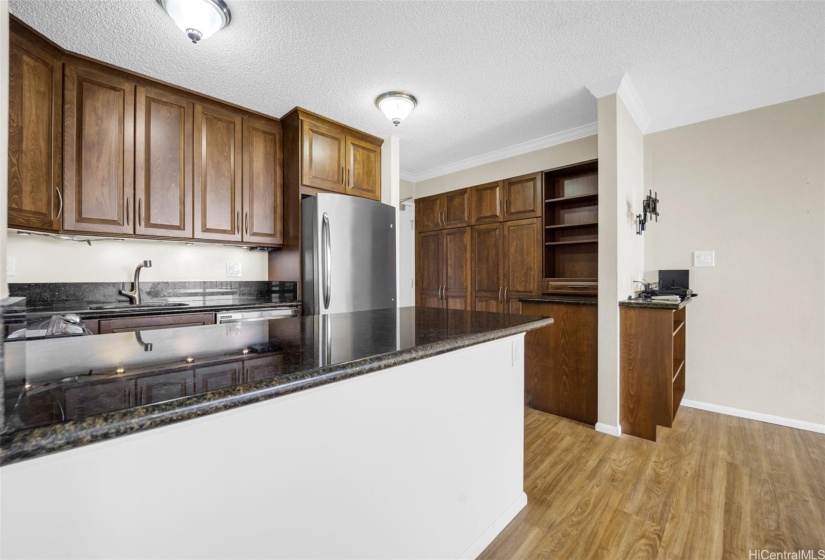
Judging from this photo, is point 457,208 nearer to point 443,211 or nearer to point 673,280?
point 443,211

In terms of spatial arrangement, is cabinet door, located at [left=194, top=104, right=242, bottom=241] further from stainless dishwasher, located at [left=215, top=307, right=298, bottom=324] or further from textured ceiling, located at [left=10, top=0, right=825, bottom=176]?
stainless dishwasher, located at [left=215, top=307, right=298, bottom=324]

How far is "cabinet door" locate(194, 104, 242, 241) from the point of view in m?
2.63

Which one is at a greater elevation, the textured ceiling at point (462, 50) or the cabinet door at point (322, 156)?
the textured ceiling at point (462, 50)

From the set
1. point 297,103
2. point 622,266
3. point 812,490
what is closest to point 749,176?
point 622,266

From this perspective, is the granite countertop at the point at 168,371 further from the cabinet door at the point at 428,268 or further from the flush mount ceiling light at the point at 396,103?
Answer: the cabinet door at the point at 428,268

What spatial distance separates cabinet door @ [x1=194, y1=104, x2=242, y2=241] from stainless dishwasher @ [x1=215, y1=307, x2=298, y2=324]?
645 mm

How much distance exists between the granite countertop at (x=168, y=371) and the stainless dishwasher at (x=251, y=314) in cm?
137

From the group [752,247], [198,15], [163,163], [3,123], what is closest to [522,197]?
[752,247]

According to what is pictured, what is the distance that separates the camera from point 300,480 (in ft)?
2.63

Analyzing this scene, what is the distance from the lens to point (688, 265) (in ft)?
9.70

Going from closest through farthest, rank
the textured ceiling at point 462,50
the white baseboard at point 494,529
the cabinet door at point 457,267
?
the white baseboard at point 494,529 < the textured ceiling at point 462,50 < the cabinet door at point 457,267

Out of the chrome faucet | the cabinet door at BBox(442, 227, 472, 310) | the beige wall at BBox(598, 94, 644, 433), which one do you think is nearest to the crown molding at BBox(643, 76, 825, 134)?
the beige wall at BBox(598, 94, 644, 433)

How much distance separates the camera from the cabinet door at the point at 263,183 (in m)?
2.86

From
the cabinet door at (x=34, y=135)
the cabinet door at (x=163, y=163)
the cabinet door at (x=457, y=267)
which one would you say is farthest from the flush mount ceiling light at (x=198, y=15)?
the cabinet door at (x=457, y=267)
